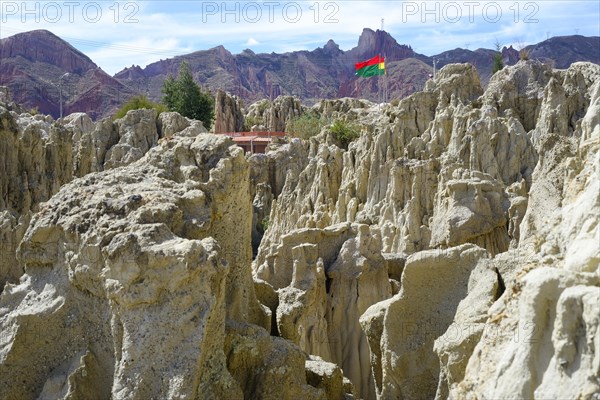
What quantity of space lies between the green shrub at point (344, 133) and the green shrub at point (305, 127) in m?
7.16

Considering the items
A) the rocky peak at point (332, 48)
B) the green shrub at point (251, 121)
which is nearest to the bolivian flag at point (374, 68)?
the green shrub at point (251, 121)

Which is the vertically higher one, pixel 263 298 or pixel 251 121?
pixel 251 121

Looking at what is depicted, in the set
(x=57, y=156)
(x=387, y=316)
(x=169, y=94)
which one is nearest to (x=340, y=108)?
(x=169, y=94)

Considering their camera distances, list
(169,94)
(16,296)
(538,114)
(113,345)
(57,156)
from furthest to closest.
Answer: (169,94) < (538,114) < (57,156) < (16,296) < (113,345)

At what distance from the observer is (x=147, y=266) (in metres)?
5.97

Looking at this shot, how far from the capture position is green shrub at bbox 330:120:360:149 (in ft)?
114

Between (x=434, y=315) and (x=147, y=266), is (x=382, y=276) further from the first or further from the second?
(x=147, y=266)

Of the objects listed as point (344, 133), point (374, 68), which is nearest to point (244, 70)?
point (374, 68)

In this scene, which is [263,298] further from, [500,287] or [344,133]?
[344,133]

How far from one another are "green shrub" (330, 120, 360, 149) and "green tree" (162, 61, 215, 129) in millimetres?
11188

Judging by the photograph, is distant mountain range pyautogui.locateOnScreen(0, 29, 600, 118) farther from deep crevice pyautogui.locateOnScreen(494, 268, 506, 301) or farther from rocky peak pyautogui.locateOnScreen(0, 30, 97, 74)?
deep crevice pyautogui.locateOnScreen(494, 268, 506, 301)

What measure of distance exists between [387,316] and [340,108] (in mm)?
41642

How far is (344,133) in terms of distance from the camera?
34906 millimetres

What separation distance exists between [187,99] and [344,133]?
12801 mm
